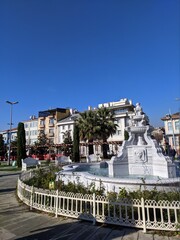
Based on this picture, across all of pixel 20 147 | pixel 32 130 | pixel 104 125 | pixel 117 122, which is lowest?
pixel 20 147

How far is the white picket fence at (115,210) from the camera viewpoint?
4.68 metres

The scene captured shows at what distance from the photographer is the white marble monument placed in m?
9.48

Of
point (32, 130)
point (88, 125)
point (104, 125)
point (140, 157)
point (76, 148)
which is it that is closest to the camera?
point (140, 157)

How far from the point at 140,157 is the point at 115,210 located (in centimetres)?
516

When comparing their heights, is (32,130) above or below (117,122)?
below

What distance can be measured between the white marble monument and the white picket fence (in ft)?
13.6

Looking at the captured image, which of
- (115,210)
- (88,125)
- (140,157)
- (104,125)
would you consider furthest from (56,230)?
(104,125)

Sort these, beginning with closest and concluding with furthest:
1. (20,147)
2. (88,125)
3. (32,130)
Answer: (20,147) → (88,125) → (32,130)

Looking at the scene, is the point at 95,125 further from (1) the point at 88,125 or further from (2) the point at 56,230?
(2) the point at 56,230

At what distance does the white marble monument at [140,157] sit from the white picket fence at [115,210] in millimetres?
4155

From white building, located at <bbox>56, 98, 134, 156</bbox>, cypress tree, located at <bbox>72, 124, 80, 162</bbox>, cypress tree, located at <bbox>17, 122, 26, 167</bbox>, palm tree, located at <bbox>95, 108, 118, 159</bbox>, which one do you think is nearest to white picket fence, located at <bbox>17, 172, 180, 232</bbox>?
cypress tree, located at <bbox>17, 122, 26, 167</bbox>

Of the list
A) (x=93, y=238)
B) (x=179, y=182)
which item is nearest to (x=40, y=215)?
(x=93, y=238)

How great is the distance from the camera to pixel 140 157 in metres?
10.0

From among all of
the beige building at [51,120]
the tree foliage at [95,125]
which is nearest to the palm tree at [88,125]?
the tree foliage at [95,125]
